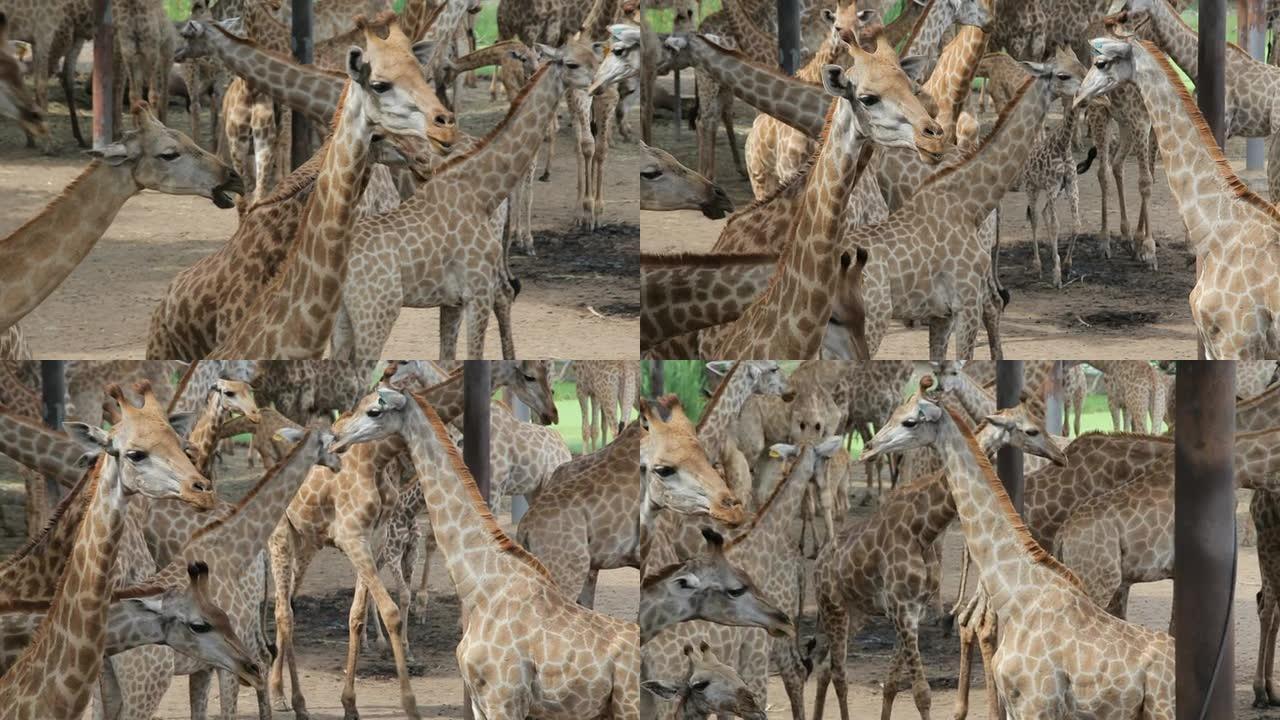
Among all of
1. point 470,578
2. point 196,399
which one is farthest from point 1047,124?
point 196,399

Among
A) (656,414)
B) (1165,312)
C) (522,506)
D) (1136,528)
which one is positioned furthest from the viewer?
(522,506)

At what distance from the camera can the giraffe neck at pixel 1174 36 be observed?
4949 mm

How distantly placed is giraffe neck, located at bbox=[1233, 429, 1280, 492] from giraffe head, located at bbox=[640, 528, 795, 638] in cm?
173

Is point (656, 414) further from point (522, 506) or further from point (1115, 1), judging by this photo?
point (1115, 1)

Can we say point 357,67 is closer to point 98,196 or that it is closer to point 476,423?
point 98,196

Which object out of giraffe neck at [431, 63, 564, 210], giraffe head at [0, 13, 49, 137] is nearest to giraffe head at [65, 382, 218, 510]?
giraffe head at [0, 13, 49, 137]

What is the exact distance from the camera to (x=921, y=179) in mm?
4758

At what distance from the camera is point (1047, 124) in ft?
15.9

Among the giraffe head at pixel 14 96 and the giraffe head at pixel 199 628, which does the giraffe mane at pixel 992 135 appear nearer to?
the giraffe head at pixel 14 96

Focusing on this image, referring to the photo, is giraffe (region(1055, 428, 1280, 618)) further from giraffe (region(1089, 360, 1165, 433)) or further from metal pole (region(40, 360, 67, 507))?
metal pole (region(40, 360, 67, 507))

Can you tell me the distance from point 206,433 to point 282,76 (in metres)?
1.45

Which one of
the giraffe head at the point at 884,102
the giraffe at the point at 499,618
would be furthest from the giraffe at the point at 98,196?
the giraffe head at the point at 884,102

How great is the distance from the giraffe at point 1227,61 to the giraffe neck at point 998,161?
1.36ft

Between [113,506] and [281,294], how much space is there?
2.77 feet
